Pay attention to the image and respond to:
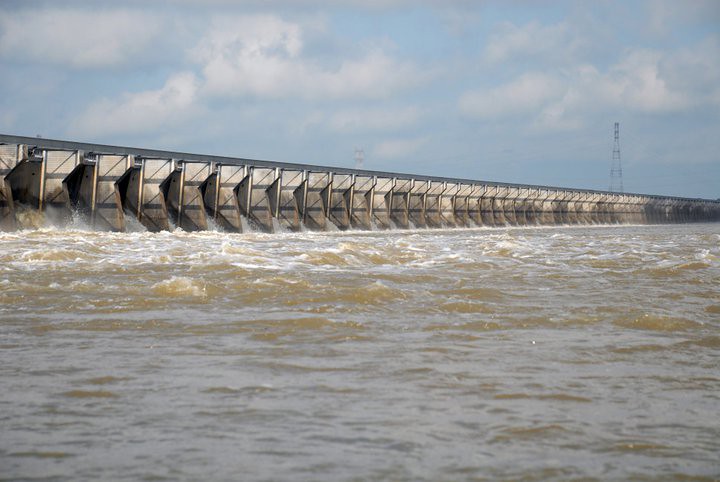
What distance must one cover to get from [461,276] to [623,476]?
27.5 feet

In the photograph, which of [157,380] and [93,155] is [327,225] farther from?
[157,380]

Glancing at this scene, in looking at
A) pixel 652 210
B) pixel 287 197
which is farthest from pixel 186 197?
pixel 652 210

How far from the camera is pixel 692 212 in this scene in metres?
107

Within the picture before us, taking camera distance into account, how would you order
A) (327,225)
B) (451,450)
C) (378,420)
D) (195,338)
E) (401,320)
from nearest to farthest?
(451,450) < (378,420) < (195,338) < (401,320) < (327,225)

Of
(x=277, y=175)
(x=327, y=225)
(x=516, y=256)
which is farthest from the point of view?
(x=327, y=225)

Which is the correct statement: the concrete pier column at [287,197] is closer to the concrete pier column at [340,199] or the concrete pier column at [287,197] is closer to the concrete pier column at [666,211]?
the concrete pier column at [340,199]

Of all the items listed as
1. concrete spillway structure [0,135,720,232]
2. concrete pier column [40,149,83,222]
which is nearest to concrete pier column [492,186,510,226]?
concrete spillway structure [0,135,720,232]

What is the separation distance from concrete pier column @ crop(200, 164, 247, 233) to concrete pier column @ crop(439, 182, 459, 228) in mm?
22169

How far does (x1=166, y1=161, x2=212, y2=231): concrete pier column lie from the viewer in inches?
1145

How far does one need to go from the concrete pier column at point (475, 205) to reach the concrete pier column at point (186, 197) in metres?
29.4

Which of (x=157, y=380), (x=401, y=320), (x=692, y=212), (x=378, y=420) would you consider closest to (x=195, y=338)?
(x=157, y=380)

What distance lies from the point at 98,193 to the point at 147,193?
2.57m

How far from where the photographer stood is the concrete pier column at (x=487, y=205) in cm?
5912

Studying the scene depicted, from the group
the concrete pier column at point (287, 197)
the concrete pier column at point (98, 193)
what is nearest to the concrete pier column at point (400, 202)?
the concrete pier column at point (287, 197)
